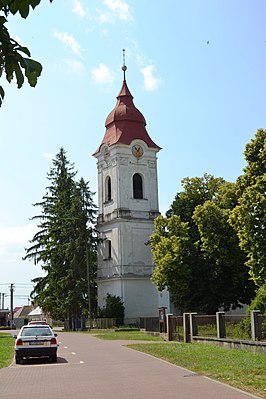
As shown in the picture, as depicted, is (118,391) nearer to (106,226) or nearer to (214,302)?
(214,302)

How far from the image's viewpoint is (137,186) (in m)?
54.7

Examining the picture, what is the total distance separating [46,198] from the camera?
60562 mm

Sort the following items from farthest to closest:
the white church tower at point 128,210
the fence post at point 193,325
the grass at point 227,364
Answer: the white church tower at point 128,210 < the fence post at point 193,325 < the grass at point 227,364

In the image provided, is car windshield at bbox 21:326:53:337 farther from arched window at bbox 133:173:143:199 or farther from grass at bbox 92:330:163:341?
arched window at bbox 133:173:143:199

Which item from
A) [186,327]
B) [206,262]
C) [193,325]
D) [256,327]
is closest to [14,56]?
[256,327]

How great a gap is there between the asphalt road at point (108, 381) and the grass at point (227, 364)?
398mm

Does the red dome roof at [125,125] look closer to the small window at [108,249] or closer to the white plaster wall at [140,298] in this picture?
the small window at [108,249]

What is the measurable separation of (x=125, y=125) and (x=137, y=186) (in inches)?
241

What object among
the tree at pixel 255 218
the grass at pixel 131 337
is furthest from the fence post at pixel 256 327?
the grass at pixel 131 337

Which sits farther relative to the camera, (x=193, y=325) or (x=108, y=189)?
(x=108, y=189)

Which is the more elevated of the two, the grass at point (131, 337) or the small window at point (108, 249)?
the small window at point (108, 249)

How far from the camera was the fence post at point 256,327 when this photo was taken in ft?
67.1

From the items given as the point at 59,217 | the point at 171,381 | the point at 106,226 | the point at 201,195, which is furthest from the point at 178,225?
the point at 171,381

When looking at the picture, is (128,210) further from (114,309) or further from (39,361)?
(39,361)
